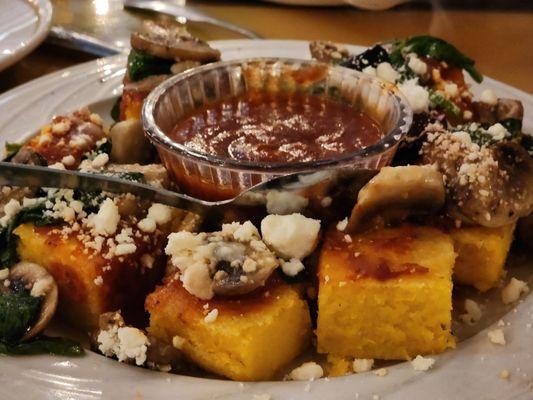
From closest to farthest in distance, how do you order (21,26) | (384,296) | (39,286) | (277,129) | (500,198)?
(384,296)
(39,286)
(500,198)
(277,129)
(21,26)

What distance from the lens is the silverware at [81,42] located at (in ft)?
12.9

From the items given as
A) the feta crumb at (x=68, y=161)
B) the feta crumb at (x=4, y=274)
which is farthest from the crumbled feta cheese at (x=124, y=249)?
the feta crumb at (x=68, y=161)

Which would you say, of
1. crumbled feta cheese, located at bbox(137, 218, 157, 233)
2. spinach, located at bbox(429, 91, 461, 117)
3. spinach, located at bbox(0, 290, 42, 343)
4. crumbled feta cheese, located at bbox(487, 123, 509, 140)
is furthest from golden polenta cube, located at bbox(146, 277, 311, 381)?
spinach, located at bbox(429, 91, 461, 117)

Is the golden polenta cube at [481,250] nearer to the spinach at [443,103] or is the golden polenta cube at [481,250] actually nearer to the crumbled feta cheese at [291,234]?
the crumbled feta cheese at [291,234]

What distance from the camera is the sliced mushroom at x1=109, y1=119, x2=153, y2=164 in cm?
253

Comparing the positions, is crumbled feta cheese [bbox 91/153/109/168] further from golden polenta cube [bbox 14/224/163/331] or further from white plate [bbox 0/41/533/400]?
white plate [bbox 0/41/533/400]

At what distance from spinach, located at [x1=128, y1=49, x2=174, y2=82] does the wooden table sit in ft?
4.37

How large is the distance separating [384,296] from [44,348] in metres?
0.99

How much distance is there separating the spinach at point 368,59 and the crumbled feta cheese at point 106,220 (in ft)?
4.50

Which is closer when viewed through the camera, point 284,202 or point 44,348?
point 44,348

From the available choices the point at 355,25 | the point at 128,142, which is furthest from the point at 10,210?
the point at 355,25

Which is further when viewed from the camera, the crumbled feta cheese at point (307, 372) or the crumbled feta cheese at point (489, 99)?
the crumbled feta cheese at point (489, 99)

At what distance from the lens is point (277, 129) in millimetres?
2529

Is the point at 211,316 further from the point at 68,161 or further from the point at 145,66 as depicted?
the point at 145,66
